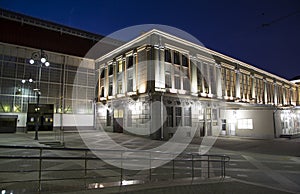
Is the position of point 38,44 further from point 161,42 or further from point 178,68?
point 178,68

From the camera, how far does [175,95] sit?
24.1 meters

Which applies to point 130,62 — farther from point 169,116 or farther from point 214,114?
point 214,114

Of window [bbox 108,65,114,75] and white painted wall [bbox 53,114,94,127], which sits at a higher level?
window [bbox 108,65,114,75]

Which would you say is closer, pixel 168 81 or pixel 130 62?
pixel 168 81

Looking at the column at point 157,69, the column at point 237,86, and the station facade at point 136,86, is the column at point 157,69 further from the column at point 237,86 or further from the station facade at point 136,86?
the column at point 237,86

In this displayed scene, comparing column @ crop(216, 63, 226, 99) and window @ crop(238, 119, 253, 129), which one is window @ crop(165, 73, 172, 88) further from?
window @ crop(238, 119, 253, 129)

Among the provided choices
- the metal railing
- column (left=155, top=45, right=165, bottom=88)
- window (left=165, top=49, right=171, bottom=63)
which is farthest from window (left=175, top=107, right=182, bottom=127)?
the metal railing

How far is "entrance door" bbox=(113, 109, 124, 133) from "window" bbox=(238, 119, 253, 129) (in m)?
14.8

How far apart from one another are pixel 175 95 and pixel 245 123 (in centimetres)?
951

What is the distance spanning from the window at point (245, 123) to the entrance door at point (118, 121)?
48.7 feet

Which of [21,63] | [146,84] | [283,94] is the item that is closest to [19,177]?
[146,84]

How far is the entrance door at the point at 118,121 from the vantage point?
27.7 metres

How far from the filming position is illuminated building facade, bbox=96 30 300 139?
2331 centimetres

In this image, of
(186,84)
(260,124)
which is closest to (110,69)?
(186,84)
